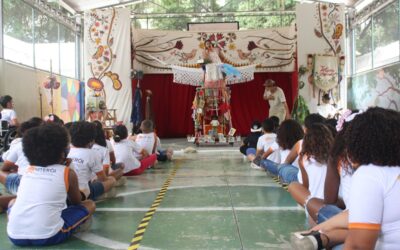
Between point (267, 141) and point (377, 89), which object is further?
point (377, 89)

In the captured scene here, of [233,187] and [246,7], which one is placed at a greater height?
[246,7]

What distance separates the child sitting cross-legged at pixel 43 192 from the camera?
288cm

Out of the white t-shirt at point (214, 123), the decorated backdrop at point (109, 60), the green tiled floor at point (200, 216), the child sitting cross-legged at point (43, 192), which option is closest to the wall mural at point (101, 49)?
the decorated backdrop at point (109, 60)

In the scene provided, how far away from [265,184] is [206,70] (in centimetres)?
571

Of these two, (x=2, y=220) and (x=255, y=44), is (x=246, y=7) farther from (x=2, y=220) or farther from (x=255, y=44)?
(x=2, y=220)

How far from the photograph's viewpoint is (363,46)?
14.3 metres

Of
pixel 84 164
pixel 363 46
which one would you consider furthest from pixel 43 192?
pixel 363 46

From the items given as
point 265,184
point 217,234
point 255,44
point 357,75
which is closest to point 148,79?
point 255,44

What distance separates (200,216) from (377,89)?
391 inches

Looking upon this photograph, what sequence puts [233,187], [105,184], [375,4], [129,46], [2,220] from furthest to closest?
[375,4] < [129,46] < [233,187] < [105,184] < [2,220]

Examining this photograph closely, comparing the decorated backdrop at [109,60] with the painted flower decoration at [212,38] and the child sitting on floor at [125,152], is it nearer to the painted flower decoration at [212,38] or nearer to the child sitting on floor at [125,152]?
the painted flower decoration at [212,38]

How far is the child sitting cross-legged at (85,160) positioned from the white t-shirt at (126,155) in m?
1.88

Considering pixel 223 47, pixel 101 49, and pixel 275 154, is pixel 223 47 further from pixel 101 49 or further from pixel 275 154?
pixel 275 154

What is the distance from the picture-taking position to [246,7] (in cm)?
1565
